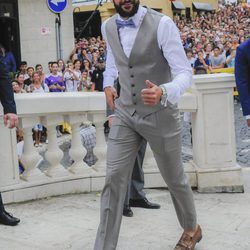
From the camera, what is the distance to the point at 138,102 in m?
3.66

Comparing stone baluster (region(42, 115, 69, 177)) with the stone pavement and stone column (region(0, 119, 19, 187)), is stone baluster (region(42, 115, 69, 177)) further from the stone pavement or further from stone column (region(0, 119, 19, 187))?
stone column (region(0, 119, 19, 187))

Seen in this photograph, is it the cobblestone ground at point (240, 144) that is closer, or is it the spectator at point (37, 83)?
the cobblestone ground at point (240, 144)

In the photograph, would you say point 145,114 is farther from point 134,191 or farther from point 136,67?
point 134,191

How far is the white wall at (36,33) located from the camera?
18094 millimetres

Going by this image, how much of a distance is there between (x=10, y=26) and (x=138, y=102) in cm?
1521

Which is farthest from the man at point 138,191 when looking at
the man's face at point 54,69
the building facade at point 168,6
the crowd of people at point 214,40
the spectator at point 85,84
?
the building facade at point 168,6

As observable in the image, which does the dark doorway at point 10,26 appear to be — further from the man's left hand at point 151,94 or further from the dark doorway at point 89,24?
the man's left hand at point 151,94

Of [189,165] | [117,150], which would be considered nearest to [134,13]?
[117,150]

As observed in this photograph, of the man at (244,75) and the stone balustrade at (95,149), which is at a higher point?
the man at (244,75)

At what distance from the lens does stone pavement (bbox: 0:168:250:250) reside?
4.17m

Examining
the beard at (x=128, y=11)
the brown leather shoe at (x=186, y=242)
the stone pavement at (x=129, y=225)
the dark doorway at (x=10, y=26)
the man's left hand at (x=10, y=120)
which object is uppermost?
the dark doorway at (x=10, y=26)

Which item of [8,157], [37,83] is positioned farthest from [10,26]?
[8,157]

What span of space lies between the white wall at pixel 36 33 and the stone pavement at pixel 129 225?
525 inches

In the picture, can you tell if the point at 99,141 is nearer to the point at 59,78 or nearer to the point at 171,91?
the point at 171,91
